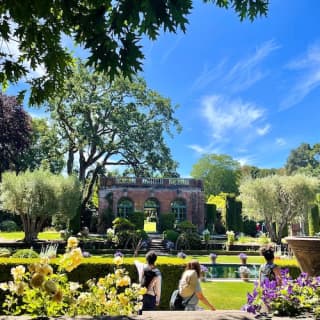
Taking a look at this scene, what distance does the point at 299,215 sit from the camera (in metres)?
27.2

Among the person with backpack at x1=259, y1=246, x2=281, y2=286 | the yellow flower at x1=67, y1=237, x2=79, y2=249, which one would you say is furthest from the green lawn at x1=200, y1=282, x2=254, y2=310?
the yellow flower at x1=67, y1=237, x2=79, y2=249

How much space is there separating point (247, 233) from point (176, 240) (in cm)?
1288

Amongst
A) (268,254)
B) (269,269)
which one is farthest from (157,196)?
(269,269)

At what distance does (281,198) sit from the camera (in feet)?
87.8

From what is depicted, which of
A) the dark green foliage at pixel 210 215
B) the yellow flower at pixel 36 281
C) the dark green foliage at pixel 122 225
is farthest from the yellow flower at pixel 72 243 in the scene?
the dark green foliage at pixel 210 215

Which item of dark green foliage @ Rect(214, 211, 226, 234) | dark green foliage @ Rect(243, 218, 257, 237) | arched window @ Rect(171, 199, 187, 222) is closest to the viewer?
arched window @ Rect(171, 199, 187, 222)

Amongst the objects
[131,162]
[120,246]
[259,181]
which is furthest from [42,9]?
[131,162]

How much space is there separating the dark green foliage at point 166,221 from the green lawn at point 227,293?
1817cm

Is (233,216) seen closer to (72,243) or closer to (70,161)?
(70,161)

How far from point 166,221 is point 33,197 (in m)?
12.2

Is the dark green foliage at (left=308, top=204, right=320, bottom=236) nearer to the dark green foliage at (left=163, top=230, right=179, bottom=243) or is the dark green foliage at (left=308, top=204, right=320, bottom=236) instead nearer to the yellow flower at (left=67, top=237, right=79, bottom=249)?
the dark green foliage at (left=163, top=230, right=179, bottom=243)

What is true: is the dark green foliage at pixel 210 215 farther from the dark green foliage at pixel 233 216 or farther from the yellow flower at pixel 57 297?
the yellow flower at pixel 57 297

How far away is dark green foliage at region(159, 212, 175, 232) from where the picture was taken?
3034 cm

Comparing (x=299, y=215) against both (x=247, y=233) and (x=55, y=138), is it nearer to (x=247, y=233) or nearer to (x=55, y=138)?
(x=247, y=233)
